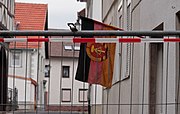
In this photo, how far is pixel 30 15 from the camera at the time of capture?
49750 millimetres

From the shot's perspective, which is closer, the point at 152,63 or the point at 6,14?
the point at 152,63

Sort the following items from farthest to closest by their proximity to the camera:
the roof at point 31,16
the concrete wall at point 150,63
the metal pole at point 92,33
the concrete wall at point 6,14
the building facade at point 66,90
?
the roof at point 31,16 → the concrete wall at point 6,14 → the concrete wall at point 150,63 → the building facade at point 66,90 → the metal pole at point 92,33

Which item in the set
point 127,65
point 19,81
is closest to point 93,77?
point 127,65

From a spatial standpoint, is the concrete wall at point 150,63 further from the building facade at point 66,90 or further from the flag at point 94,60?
the building facade at point 66,90

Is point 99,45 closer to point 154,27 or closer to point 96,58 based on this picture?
point 96,58

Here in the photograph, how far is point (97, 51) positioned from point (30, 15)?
4408 cm

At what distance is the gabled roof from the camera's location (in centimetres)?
4744

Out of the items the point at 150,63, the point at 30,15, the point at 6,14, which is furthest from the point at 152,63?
the point at 30,15

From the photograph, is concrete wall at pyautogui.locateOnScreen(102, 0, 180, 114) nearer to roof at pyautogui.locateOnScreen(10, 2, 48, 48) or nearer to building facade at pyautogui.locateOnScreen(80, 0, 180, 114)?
building facade at pyautogui.locateOnScreen(80, 0, 180, 114)

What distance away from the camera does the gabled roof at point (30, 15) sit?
1868 inches

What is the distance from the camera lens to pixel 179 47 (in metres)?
6.89

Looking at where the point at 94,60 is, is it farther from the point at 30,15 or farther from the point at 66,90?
the point at 30,15

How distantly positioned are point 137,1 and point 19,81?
29222 mm

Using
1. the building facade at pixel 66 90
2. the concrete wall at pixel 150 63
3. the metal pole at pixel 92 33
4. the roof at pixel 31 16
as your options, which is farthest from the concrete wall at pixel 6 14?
the roof at pixel 31 16
